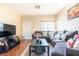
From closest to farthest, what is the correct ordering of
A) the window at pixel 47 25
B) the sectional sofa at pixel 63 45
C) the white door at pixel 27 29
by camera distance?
the sectional sofa at pixel 63 45
the window at pixel 47 25
the white door at pixel 27 29

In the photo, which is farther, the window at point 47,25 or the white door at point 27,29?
the white door at point 27,29

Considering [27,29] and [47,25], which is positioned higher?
[47,25]

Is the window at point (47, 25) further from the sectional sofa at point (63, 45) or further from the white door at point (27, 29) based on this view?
the white door at point (27, 29)

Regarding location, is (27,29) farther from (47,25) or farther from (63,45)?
(63,45)

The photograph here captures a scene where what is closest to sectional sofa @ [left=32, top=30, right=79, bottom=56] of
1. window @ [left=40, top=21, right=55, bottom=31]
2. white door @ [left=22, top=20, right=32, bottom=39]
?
window @ [left=40, top=21, right=55, bottom=31]

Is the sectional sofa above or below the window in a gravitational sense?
below

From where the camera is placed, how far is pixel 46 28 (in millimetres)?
6293

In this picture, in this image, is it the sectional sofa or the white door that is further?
the white door

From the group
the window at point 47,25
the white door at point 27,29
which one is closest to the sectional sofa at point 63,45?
the window at point 47,25

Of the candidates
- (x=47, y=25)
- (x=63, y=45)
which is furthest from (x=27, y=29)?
(x=63, y=45)

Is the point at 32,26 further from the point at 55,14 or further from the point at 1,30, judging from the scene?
the point at 1,30

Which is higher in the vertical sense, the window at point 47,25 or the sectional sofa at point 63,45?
the window at point 47,25

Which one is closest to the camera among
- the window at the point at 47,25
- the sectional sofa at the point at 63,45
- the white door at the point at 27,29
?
the sectional sofa at the point at 63,45

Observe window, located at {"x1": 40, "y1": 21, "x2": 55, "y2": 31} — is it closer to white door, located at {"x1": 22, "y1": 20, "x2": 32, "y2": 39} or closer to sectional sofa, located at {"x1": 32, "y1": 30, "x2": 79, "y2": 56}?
sectional sofa, located at {"x1": 32, "y1": 30, "x2": 79, "y2": 56}
